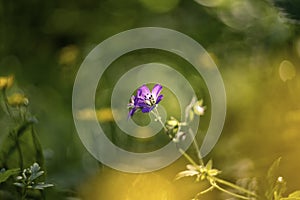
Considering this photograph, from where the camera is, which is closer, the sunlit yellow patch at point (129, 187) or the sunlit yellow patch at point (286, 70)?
the sunlit yellow patch at point (129, 187)

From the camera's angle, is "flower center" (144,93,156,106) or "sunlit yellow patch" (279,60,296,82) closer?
"flower center" (144,93,156,106)

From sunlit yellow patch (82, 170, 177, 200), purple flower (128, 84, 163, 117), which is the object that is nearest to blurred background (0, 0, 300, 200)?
sunlit yellow patch (82, 170, 177, 200)

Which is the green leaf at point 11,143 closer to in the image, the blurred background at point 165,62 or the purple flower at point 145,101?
the blurred background at point 165,62

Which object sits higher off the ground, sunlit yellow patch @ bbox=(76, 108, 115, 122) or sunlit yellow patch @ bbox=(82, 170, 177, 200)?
sunlit yellow patch @ bbox=(76, 108, 115, 122)

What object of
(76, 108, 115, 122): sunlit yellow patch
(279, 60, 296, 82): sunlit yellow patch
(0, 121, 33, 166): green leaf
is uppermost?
(279, 60, 296, 82): sunlit yellow patch

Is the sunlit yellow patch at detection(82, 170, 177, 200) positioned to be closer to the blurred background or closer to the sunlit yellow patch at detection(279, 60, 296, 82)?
the blurred background

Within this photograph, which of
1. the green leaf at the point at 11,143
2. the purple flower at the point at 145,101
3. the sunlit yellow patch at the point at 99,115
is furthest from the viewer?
the sunlit yellow patch at the point at 99,115

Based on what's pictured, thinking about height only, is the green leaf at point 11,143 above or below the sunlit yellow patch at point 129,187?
above

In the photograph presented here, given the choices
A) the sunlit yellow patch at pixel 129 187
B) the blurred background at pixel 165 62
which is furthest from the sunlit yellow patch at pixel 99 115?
the sunlit yellow patch at pixel 129 187

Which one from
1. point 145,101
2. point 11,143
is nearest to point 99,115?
point 11,143
